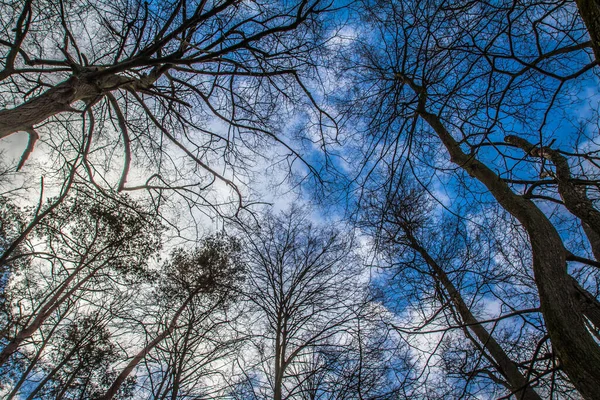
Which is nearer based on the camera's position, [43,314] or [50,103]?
[50,103]

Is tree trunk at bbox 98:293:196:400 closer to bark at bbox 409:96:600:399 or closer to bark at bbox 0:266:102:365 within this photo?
bark at bbox 0:266:102:365

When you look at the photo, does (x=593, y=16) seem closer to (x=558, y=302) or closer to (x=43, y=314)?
(x=558, y=302)

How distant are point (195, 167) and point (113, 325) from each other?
6135 mm

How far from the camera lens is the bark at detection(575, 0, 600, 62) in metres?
1.46

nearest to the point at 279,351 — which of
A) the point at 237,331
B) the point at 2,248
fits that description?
the point at 237,331

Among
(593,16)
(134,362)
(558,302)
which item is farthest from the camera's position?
(134,362)

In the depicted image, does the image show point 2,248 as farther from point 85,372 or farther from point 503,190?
point 503,190

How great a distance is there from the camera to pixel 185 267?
29.2 ft

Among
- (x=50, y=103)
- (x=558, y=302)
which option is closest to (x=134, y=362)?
(x=50, y=103)

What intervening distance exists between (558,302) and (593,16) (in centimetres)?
178

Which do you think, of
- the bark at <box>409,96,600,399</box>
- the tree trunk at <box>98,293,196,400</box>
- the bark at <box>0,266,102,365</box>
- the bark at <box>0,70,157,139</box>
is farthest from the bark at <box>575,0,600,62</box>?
the bark at <box>0,266,102,365</box>

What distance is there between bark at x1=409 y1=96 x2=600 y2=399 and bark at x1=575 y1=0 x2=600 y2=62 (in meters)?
0.90

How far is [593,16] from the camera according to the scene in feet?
4.85

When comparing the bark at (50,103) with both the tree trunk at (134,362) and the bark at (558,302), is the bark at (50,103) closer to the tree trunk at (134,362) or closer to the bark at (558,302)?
the bark at (558,302)
